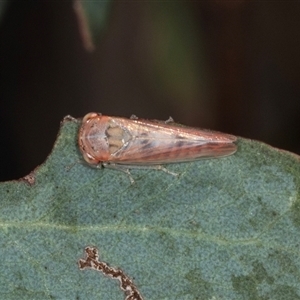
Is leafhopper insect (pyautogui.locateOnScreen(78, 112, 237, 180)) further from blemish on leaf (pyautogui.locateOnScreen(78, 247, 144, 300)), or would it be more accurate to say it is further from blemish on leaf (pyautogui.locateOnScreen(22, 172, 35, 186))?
blemish on leaf (pyautogui.locateOnScreen(78, 247, 144, 300))

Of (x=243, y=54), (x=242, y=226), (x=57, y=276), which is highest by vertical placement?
(x=243, y=54)

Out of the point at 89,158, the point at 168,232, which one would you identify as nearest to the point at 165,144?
the point at 89,158

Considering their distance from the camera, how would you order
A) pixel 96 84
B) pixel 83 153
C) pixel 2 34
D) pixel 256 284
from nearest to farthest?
pixel 256 284 < pixel 83 153 < pixel 2 34 < pixel 96 84

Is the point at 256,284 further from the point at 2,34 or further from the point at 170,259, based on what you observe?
the point at 2,34

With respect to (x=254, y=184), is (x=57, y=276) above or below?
below

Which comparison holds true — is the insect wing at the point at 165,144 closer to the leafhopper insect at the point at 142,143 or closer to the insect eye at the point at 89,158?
the leafhopper insect at the point at 142,143

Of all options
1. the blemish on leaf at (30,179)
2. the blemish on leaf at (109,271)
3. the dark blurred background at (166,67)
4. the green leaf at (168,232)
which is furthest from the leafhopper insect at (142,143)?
the dark blurred background at (166,67)

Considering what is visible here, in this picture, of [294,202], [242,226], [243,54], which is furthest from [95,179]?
[243,54]
